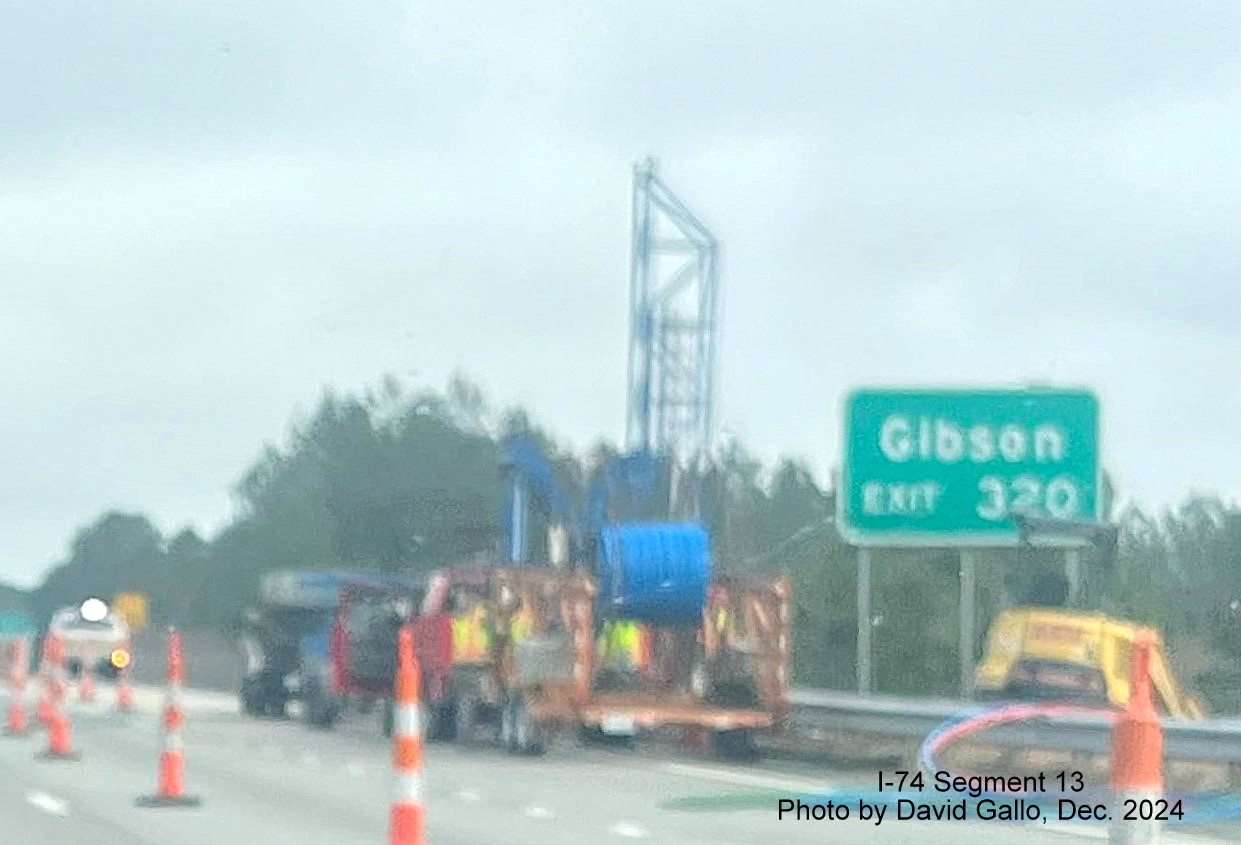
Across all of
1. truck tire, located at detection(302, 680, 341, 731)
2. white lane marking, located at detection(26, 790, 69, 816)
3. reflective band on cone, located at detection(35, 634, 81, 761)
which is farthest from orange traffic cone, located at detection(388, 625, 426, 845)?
truck tire, located at detection(302, 680, 341, 731)

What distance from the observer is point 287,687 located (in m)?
43.8

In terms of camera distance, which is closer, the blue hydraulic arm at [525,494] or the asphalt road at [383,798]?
the asphalt road at [383,798]

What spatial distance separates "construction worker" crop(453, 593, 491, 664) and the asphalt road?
1073 mm

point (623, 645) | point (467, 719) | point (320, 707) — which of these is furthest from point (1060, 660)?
point (320, 707)

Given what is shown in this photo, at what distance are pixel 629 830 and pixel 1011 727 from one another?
632cm

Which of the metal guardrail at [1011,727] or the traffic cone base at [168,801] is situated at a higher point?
the metal guardrail at [1011,727]

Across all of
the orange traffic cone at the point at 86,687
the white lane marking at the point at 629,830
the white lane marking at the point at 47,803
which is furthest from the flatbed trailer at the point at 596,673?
the orange traffic cone at the point at 86,687

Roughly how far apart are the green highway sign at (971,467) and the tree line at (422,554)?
1559 cm

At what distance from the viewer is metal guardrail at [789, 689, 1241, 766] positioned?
70.9 feet

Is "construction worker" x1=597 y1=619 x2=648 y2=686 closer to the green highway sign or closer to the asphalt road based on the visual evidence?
the asphalt road

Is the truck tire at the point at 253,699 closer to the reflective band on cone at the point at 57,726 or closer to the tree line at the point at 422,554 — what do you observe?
the tree line at the point at 422,554

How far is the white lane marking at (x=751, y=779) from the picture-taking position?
23641 millimetres

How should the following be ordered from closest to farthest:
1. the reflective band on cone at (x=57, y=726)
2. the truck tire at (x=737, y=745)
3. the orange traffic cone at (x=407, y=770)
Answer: the orange traffic cone at (x=407, y=770)
the reflective band on cone at (x=57, y=726)
the truck tire at (x=737, y=745)

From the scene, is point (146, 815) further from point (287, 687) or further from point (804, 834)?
point (287, 687)
